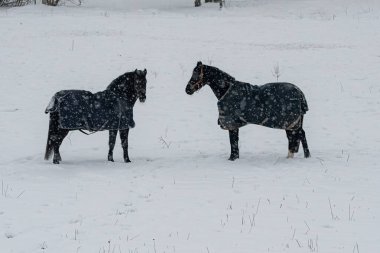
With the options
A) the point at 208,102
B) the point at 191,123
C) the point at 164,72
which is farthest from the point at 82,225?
the point at 164,72

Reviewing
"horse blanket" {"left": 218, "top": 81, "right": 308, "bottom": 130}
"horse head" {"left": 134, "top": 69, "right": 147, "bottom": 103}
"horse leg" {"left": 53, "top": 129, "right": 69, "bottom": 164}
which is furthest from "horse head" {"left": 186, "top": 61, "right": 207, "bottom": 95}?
"horse leg" {"left": 53, "top": 129, "right": 69, "bottom": 164}

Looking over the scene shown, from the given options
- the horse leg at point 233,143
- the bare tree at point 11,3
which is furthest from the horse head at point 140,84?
the bare tree at point 11,3

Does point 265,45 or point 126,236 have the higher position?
point 265,45

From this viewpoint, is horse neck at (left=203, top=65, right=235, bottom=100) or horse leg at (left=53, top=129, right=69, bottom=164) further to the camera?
horse neck at (left=203, top=65, right=235, bottom=100)

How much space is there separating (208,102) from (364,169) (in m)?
7.92

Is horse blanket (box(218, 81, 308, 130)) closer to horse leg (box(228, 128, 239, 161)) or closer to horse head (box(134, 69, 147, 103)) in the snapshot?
horse leg (box(228, 128, 239, 161))

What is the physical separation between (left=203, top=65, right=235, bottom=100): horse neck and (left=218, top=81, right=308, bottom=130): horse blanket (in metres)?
0.15

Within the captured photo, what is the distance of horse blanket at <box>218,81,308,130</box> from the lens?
36.4ft

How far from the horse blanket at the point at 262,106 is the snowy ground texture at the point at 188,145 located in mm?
899

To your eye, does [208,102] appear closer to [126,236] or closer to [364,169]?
[364,169]

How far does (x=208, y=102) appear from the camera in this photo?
58.1 ft

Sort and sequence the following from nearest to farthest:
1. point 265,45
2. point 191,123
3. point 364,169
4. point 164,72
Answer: point 364,169 → point 191,123 → point 164,72 → point 265,45

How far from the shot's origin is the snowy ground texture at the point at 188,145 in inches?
287

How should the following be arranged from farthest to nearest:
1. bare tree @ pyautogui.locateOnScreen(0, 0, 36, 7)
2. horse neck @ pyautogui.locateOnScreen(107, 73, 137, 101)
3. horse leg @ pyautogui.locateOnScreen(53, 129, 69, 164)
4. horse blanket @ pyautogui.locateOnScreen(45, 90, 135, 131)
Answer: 1. bare tree @ pyautogui.locateOnScreen(0, 0, 36, 7)
2. horse neck @ pyautogui.locateOnScreen(107, 73, 137, 101)
3. horse leg @ pyautogui.locateOnScreen(53, 129, 69, 164)
4. horse blanket @ pyautogui.locateOnScreen(45, 90, 135, 131)
